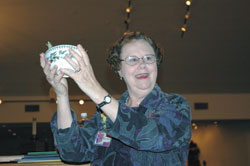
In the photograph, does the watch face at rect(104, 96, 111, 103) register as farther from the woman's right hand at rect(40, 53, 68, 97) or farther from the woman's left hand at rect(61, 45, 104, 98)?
the woman's right hand at rect(40, 53, 68, 97)

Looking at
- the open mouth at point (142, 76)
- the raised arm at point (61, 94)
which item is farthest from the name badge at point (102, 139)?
the open mouth at point (142, 76)

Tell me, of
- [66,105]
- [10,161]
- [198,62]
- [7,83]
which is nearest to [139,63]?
[66,105]

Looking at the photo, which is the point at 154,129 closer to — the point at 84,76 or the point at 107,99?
the point at 107,99

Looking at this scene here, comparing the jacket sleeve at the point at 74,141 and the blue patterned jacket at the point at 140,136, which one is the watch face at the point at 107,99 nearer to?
the blue patterned jacket at the point at 140,136

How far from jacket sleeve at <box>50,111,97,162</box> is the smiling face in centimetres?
27

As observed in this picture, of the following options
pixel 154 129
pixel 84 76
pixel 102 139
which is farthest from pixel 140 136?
pixel 102 139

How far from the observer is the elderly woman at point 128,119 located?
104cm

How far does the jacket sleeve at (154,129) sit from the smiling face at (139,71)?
22cm

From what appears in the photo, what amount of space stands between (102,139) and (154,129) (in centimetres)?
38

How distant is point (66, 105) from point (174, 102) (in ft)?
1.40

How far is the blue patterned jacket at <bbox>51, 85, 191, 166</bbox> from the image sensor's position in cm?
104

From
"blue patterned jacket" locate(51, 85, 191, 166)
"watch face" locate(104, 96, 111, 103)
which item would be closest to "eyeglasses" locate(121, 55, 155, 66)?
"blue patterned jacket" locate(51, 85, 191, 166)

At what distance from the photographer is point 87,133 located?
56.3 inches

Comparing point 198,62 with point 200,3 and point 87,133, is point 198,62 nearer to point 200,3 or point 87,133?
point 200,3
